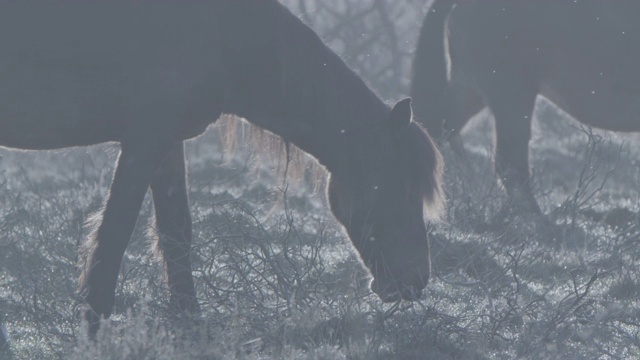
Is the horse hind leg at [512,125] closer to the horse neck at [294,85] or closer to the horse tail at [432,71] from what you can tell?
the horse tail at [432,71]

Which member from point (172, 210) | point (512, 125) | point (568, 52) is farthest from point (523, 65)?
point (172, 210)

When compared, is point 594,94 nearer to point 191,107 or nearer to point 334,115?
point 334,115

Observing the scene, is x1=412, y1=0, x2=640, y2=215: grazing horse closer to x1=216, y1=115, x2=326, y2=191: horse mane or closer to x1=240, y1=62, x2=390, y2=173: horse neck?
x1=216, y1=115, x2=326, y2=191: horse mane

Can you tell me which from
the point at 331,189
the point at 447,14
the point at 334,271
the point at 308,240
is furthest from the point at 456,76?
the point at 331,189

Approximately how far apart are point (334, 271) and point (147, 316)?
152cm

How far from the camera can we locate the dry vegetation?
4.28m

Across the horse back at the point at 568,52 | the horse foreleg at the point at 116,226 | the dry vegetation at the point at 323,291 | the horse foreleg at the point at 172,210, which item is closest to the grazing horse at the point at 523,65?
the horse back at the point at 568,52

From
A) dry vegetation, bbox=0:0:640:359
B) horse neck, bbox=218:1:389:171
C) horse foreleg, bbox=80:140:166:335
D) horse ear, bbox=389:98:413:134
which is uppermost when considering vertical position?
horse neck, bbox=218:1:389:171

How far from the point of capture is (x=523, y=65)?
820cm

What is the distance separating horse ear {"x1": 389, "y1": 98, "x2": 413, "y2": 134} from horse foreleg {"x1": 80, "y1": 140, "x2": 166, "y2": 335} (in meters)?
1.07

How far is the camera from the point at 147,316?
4785 millimetres

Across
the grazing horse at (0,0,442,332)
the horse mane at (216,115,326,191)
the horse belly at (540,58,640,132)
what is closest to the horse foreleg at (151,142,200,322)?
the grazing horse at (0,0,442,332)

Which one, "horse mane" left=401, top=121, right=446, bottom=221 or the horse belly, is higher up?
the horse belly

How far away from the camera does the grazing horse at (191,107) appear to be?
478 centimetres
